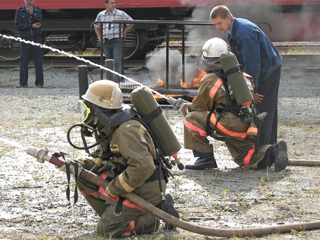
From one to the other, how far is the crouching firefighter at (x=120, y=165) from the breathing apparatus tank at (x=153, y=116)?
5cm

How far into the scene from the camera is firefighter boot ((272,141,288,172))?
241 inches

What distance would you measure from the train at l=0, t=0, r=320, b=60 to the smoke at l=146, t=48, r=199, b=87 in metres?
0.76

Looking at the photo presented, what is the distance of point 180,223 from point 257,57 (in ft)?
7.98

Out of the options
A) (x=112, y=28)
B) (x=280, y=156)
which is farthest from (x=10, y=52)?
(x=280, y=156)

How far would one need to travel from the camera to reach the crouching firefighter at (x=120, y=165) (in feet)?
14.0

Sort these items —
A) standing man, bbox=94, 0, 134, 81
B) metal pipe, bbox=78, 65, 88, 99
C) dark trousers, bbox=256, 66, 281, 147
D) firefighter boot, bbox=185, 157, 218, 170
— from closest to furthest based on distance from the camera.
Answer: firefighter boot, bbox=185, 157, 218, 170 < dark trousers, bbox=256, 66, 281, 147 < metal pipe, bbox=78, 65, 88, 99 < standing man, bbox=94, 0, 134, 81

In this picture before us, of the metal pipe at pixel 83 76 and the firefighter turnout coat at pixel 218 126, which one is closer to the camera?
the firefighter turnout coat at pixel 218 126

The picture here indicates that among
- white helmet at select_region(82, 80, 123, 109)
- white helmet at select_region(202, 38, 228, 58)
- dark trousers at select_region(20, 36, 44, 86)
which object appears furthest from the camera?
dark trousers at select_region(20, 36, 44, 86)

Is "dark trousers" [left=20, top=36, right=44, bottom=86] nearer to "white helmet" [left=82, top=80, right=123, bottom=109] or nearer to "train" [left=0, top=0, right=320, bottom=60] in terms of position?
"train" [left=0, top=0, right=320, bottom=60]

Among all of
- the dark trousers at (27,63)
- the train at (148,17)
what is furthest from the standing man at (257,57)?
the train at (148,17)

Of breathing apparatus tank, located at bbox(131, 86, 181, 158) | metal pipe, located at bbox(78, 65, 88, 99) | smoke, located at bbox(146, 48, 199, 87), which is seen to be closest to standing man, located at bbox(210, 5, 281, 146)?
breathing apparatus tank, located at bbox(131, 86, 181, 158)

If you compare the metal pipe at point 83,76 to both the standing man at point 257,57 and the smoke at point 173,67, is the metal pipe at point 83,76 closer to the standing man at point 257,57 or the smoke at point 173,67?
the smoke at point 173,67

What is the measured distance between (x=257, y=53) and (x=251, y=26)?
0.28 metres

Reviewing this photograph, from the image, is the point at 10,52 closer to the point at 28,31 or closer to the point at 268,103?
the point at 28,31
